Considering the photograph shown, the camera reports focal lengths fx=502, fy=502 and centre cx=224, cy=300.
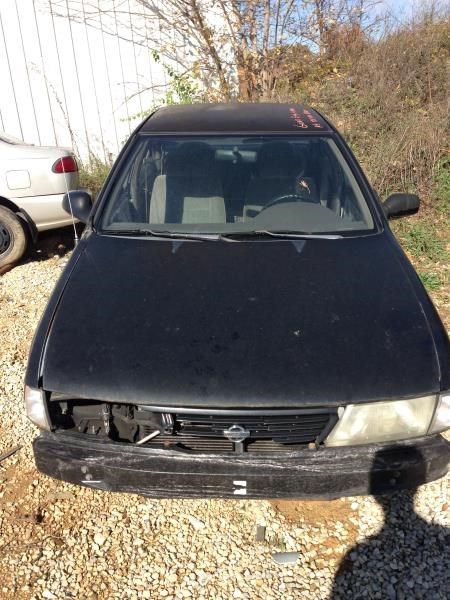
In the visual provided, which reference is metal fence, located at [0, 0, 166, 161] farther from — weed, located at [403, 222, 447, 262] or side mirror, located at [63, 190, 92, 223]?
side mirror, located at [63, 190, 92, 223]

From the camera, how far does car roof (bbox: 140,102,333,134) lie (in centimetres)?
308

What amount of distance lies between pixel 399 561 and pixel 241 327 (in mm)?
1175

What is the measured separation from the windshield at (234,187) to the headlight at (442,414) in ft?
3.69

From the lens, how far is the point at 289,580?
202 cm

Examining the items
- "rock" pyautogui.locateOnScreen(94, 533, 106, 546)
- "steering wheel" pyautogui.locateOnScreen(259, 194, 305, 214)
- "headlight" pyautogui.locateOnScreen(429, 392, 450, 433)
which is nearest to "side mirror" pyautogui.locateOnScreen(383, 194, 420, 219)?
"steering wheel" pyautogui.locateOnScreen(259, 194, 305, 214)

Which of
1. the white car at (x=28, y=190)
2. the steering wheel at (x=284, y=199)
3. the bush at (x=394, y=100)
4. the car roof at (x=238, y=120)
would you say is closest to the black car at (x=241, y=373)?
the steering wheel at (x=284, y=199)

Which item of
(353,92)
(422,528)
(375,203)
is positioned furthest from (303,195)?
(353,92)

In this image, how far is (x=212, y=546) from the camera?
2.18m

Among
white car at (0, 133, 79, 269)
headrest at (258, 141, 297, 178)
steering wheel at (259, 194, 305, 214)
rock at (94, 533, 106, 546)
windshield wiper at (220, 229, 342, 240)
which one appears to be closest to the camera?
rock at (94, 533, 106, 546)

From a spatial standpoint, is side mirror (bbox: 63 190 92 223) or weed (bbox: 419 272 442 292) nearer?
side mirror (bbox: 63 190 92 223)

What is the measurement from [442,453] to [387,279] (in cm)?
80

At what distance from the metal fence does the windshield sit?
5390mm

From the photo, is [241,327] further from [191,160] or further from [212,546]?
[191,160]

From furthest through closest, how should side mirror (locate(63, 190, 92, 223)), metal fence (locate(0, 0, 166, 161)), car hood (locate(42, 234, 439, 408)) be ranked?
metal fence (locate(0, 0, 166, 161)), side mirror (locate(63, 190, 92, 223)), car hood (locate(42, 234, 439, 408))
